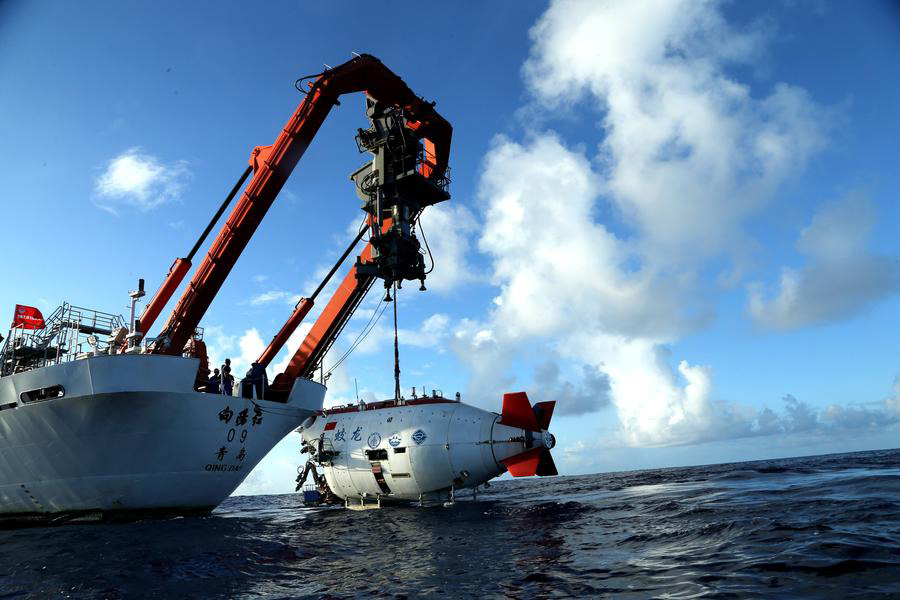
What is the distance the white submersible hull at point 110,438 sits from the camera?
19.2m

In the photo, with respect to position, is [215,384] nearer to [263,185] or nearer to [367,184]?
[263,185]

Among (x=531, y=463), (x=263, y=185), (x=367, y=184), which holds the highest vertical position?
(x=367, y=184)

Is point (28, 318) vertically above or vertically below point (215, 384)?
above

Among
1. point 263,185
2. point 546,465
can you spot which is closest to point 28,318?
point 263,185

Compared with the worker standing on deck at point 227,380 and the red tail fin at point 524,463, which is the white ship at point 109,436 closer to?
the worker standing on deck at point 227,380

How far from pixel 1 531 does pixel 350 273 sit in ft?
64.4

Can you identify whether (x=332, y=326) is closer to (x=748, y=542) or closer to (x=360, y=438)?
(x=360, y=438)

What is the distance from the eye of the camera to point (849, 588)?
6.66 metres

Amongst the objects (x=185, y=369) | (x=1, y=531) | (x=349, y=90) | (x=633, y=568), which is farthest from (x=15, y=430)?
(x=633, y=568)

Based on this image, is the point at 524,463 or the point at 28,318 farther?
the point at 28,318

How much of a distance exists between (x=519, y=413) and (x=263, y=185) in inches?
677

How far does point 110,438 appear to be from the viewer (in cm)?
1948

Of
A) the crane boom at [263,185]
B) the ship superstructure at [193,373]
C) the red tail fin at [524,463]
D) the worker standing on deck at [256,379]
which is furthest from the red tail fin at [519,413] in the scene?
the crane boom at [263,185]

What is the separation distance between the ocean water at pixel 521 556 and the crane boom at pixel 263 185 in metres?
10.8
